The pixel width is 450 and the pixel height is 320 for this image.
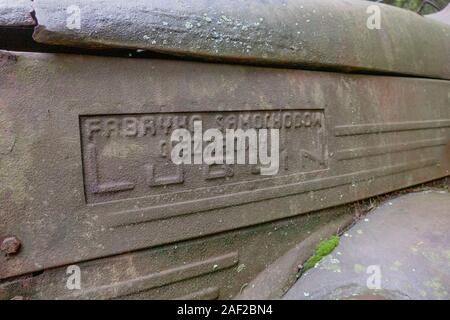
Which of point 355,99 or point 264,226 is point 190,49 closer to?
point 264,226

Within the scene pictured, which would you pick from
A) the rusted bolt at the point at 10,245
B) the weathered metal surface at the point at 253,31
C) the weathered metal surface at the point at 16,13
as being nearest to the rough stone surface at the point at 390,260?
the weathered metal surface at the point at 253,31

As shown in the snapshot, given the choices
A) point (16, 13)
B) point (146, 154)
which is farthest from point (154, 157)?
point (16, 13)

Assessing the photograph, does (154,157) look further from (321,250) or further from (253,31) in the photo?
(321,250)

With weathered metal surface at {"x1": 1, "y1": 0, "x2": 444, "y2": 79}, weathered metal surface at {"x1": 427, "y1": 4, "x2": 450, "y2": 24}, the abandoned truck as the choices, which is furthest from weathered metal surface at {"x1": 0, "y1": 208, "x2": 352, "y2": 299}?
weathered metal surface at {"x1": 427, "y1": 4, "x2": 450, "y2": 24}

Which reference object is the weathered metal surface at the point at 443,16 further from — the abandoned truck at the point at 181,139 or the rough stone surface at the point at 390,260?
the rough stone surface at the point at 390,260

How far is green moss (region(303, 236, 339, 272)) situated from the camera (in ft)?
5.86

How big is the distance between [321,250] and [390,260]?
0.31 metres

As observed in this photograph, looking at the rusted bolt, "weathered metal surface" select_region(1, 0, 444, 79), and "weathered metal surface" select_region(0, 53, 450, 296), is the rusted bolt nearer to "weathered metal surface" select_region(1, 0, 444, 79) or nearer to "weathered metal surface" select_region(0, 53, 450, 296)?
"weathered metal surface" select_region(0, 53, 450, 296)

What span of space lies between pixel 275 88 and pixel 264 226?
2.19 feet

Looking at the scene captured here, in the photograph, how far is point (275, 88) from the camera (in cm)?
Result: 180

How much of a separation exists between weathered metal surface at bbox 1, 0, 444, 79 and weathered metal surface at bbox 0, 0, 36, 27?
1.1 inches

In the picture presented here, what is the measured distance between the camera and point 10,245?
1258 mm
